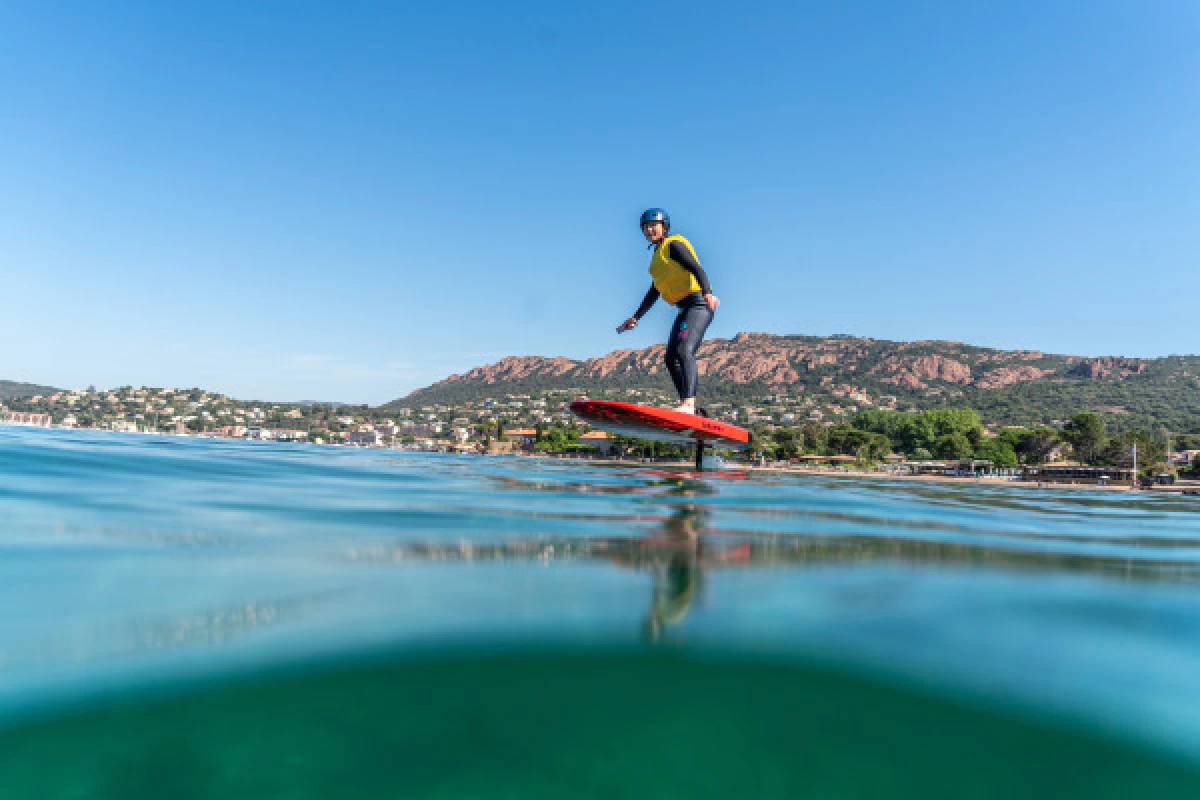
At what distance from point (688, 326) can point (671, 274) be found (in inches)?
42.5

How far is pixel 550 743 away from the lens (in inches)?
72.9

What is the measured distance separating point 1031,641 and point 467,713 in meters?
2.49

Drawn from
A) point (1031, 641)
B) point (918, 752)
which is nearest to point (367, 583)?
point (918, 752)

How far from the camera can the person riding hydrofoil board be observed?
38.5 feet

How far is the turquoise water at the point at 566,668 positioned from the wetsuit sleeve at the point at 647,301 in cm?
886

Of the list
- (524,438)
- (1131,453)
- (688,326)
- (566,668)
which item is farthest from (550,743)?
(1131,453)

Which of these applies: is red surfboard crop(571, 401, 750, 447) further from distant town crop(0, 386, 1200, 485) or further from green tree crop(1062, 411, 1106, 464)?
green tree crop(1062, 411, 1106, 464)

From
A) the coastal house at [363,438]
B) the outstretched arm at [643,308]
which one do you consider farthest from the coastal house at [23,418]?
the outstretched arm at [643,308]

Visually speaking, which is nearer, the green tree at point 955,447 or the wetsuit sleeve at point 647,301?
the wetsuit sleeve at point 647,301

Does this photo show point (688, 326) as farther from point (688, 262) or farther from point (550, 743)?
point (550, 743)

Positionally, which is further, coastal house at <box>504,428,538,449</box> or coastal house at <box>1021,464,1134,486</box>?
coastal house at <box>504,428,538,449</box>

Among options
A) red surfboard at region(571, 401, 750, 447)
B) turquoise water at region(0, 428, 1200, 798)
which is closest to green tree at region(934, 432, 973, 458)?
red surfboard at region(571, 401, 750, 447)

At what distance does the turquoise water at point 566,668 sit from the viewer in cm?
175

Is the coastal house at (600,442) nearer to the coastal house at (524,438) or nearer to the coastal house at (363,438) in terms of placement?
the coastal house at (524,438)
